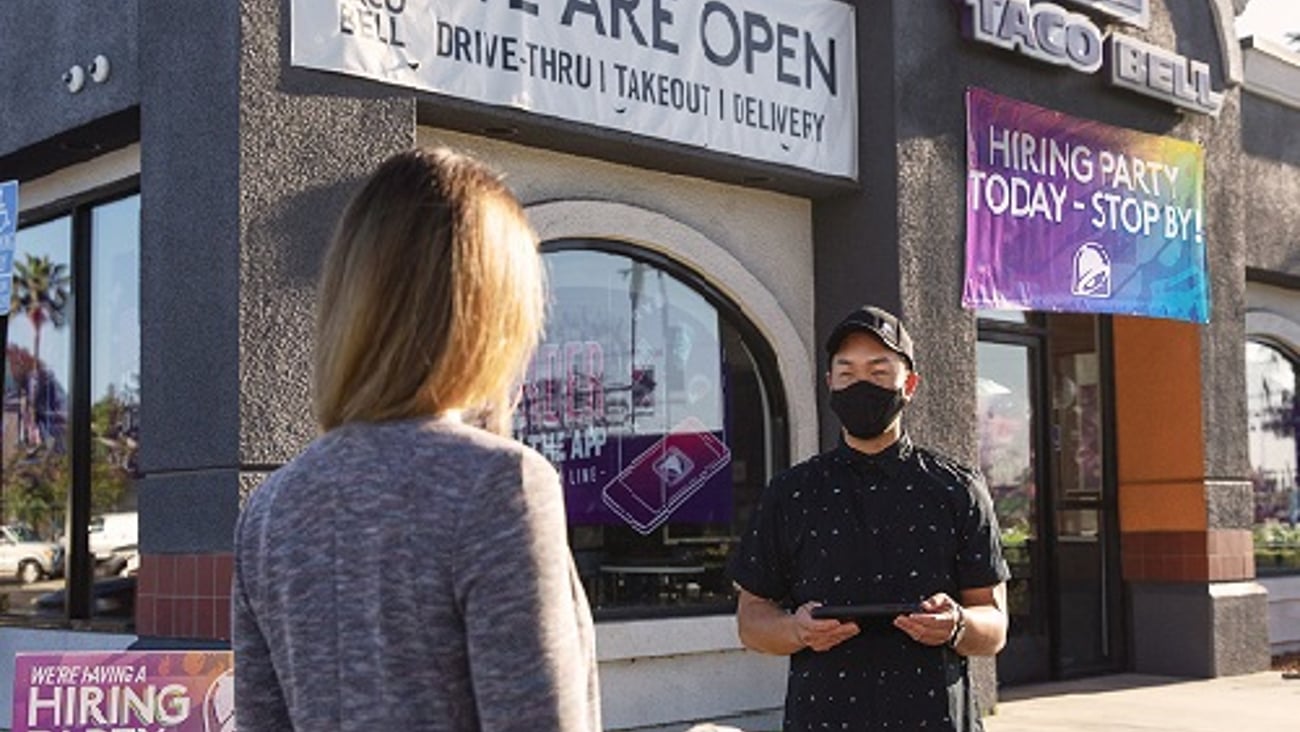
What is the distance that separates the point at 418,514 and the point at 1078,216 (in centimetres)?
889

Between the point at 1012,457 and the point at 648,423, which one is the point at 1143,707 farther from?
the point at 648,423

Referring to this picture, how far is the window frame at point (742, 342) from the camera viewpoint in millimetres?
8281

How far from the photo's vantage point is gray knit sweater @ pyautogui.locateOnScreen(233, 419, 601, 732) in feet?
5.70

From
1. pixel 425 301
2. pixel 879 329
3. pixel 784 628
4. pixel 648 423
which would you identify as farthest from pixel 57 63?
pixel 425 301

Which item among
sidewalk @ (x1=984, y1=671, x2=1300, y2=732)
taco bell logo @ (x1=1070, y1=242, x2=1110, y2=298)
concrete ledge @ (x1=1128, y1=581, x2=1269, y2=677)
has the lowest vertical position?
sidewalk @ (x1=984, y1=671, x2=1300, y2=732)

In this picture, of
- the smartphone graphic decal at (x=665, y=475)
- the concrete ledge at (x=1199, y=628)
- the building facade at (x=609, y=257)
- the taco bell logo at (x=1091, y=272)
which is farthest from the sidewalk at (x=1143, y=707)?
the taco bell logo at (x=1091, y=272)

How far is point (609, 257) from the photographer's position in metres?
8.47

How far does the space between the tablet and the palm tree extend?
19.2 ft

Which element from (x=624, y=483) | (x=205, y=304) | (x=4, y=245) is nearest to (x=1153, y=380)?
(x=624, y=483)

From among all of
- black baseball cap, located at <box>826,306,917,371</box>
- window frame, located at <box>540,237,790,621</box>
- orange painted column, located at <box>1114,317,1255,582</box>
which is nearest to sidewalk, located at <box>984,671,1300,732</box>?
orange painted column, located at <box>1114,317,1255,582</box>

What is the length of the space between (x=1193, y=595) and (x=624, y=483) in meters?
5.07

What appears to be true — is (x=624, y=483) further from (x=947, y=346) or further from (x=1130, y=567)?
(x=1130, y=567)

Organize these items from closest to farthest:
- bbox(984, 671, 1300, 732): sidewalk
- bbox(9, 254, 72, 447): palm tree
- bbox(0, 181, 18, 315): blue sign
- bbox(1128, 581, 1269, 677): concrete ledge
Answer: bbox(0, 181, 18, 315): blue sign < bbox(9, 254, 72, 447): palm tree < bbox(984, 671, 1300, 732): sidewalk < bbox(1128, 581, 1269, 677): concrete ledge

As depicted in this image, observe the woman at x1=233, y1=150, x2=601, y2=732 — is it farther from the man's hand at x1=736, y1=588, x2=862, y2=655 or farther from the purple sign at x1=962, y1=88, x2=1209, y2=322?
the purple sign at x1=962, y1=88, x2=1209, y2=322
